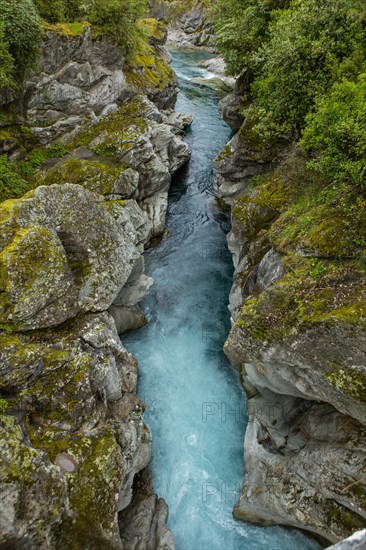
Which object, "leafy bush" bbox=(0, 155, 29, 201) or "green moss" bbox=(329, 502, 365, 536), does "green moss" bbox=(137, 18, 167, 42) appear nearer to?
"leafy bush" bbox=(0, 155, 29, 201)

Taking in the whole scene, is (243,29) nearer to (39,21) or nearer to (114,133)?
(114,133)

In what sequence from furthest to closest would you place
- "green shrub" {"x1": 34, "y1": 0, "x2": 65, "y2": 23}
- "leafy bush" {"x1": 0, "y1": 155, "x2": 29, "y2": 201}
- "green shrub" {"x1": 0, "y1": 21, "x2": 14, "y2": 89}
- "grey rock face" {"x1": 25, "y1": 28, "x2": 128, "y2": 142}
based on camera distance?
1. "green shrub" {"x1": 34, "y1": 0, "x2": 65, "y2": 23}
2. "grey rock face" {"x1": 25, "y1": 28, "x2": 128, "y2": 142}
3. "leafy bush" {"x1": 0, "y1": 155, "x2": 29, "y2": 201}
4. "green shrub" {"x1": 0, "y1": 21, "x2": 14, "y2": 89}

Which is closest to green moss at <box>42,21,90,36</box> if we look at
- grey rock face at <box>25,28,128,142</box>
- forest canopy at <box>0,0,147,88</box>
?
grey rock face at <box>25,28,128,142</box>

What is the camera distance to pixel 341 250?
9.74m

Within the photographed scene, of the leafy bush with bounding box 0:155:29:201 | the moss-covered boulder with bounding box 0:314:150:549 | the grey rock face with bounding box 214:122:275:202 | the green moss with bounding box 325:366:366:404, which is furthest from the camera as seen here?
the grey rock face with bounding box 214:122:275:202

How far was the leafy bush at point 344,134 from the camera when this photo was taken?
9586 millimetres

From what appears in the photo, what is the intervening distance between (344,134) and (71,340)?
34.5ft

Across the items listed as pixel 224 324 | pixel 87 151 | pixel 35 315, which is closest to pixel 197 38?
pixel 87 151

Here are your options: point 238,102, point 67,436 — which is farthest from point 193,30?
point 67,436

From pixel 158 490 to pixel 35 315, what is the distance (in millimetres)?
7380

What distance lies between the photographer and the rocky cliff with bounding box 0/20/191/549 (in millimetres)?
8008

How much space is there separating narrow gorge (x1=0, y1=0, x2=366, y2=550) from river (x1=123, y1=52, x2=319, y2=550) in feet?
0.24

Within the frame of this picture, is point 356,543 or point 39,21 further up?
point 39,21

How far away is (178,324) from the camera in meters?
17.2
